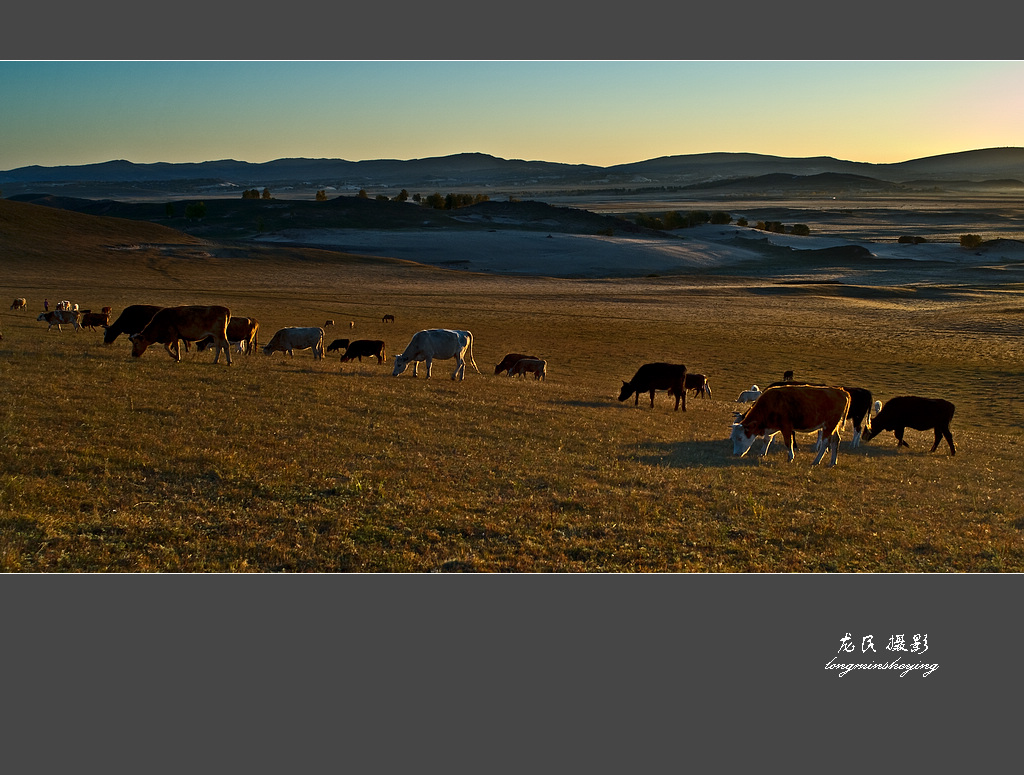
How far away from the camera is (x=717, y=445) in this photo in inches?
666

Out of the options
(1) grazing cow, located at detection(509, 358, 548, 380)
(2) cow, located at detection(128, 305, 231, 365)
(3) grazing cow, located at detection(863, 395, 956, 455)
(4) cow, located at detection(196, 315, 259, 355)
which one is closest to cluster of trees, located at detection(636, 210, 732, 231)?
(1) grazing cow, located at detection(509, 358, 548, 380)

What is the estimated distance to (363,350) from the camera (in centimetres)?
3038

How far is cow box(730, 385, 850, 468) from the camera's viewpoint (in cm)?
1565

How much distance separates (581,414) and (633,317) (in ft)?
124

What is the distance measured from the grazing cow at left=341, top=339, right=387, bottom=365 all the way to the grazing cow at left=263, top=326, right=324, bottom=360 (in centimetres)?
138

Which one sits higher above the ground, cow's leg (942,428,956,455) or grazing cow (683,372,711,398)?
grazing cow (683,372,711,398)

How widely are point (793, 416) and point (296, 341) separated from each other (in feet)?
57.5

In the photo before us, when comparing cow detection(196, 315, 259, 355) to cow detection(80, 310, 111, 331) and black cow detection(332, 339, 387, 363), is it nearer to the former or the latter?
black cow detection(332, 339, 387, 363)

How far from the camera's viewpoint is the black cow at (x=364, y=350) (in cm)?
3012

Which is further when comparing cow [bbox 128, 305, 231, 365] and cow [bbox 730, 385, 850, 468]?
cow [bbox 128, 305, 231, 365]

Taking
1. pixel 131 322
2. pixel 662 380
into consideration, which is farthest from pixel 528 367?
pixel 131 322

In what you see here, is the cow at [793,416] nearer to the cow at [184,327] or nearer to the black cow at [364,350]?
the cow at [184,327]

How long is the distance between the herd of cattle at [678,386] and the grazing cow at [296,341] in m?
0.03

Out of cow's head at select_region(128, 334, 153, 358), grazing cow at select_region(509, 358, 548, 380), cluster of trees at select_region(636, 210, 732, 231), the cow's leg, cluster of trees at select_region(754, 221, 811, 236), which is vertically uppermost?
cluster of trees at select_region(636, 210, 732, 231)
